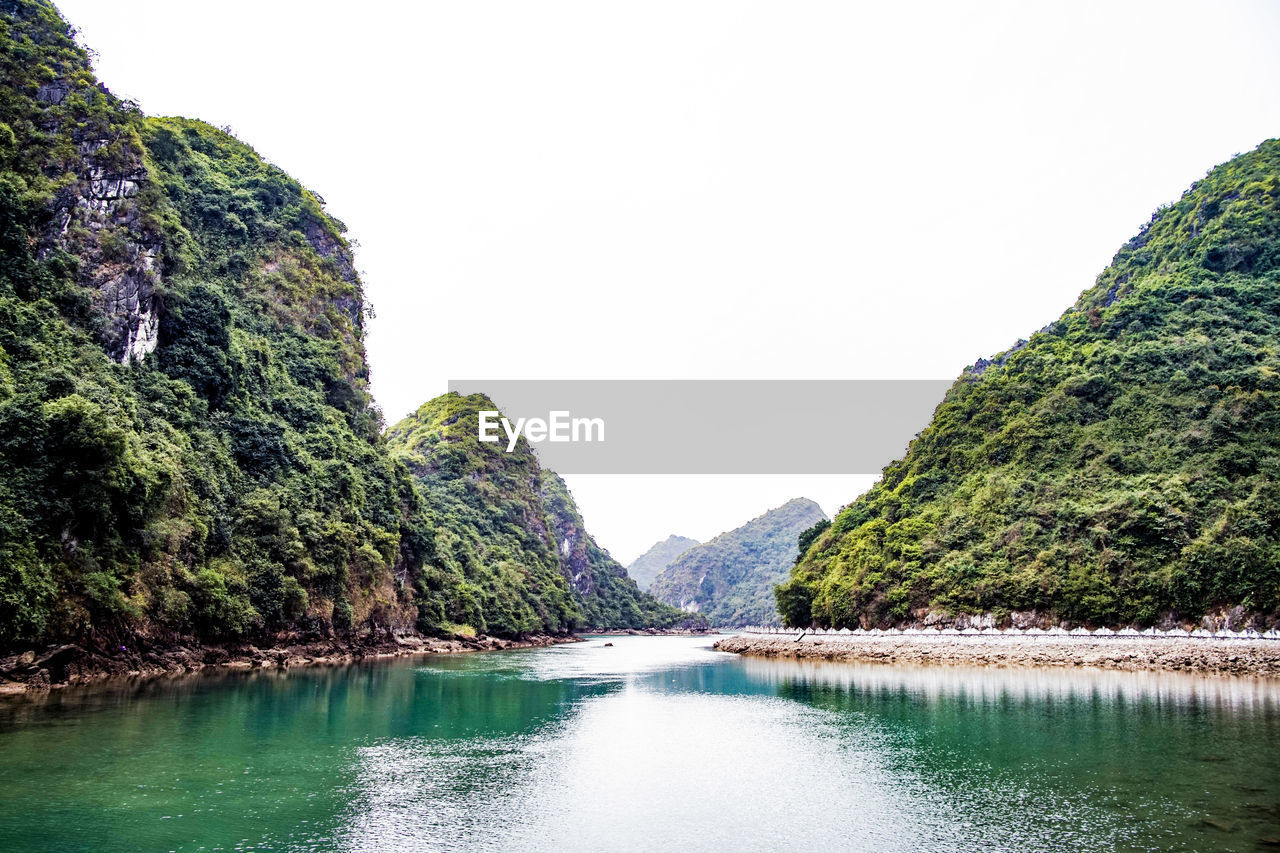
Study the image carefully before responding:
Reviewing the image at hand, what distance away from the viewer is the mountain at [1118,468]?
42406 millimetres

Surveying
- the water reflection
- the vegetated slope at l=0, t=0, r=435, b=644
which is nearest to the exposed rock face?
the vegetated slope at l=0, t=0, r=435, b=644

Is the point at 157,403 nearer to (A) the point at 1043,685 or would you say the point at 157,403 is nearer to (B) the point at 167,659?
(B) the point at 167,659

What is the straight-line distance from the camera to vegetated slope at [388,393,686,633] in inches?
3041

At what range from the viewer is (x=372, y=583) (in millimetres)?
53750

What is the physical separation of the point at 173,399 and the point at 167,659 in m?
13.2

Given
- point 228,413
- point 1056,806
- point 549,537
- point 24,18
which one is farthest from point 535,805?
point 549,537

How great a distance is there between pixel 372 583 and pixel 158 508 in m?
22.5

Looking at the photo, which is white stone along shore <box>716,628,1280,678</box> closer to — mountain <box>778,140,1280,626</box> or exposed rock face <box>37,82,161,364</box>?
mountain <box>778,140,1280,626</box>

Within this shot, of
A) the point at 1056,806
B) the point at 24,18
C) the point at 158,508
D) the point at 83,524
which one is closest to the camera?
the point at 1056,806

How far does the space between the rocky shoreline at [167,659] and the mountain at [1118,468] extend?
3416 cm

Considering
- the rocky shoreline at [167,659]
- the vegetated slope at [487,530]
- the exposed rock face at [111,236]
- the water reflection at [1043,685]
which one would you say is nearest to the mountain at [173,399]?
the exposed rock face at [111,236]

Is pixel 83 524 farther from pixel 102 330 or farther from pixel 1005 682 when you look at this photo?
pixel 1005 682

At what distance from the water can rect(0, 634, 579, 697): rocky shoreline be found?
213 cm

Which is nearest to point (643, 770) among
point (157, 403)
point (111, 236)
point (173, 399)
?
point (157, 403)
